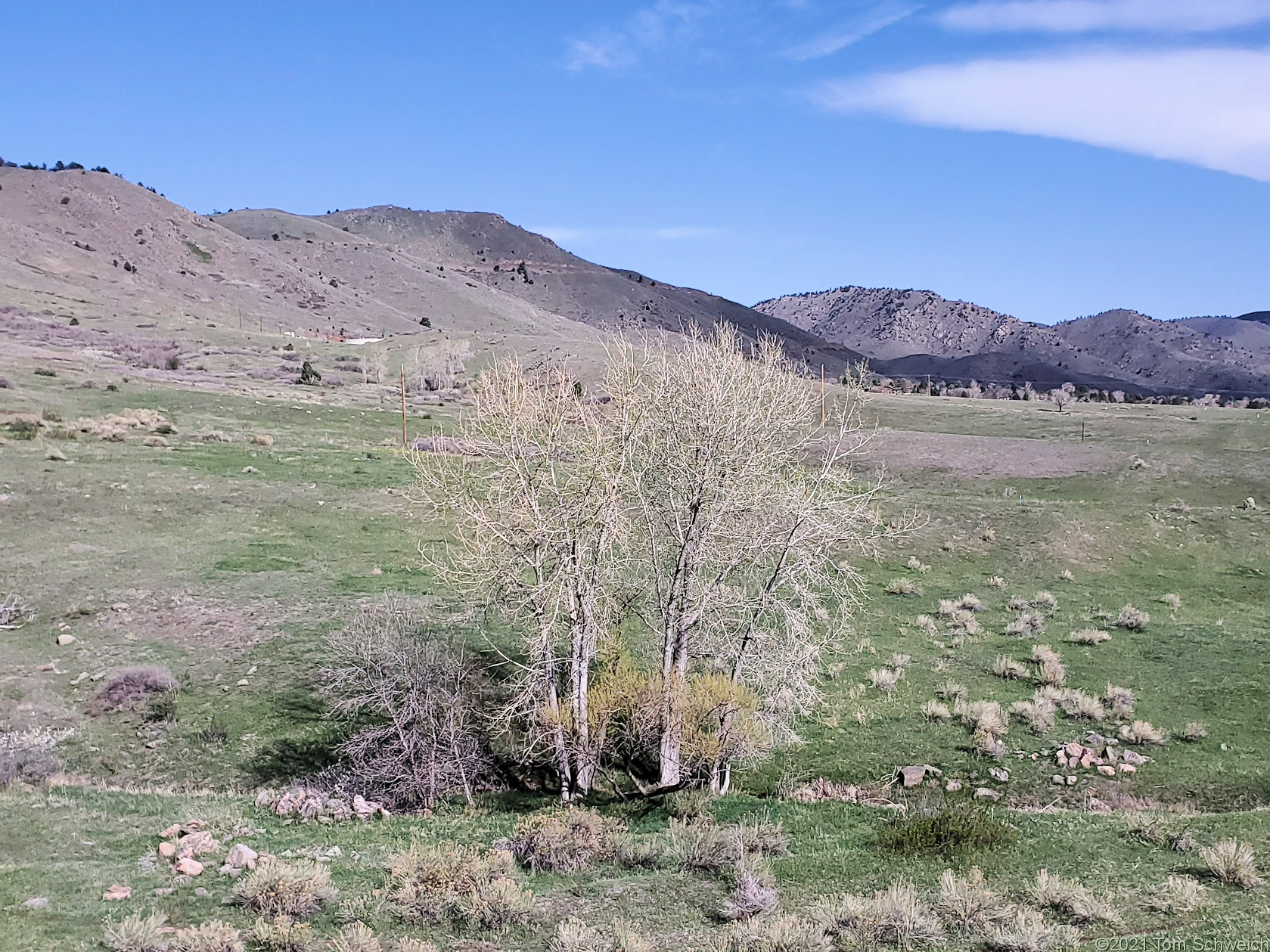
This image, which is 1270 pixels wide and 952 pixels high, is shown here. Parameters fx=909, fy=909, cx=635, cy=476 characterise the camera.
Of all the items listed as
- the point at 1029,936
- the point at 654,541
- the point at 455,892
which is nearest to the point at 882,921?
the point at 1029,936

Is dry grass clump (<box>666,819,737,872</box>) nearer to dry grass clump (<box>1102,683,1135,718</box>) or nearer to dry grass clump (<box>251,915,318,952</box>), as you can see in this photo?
dry grass clump (<box>251,915,318,952</box>)

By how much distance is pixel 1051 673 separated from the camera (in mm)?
20922

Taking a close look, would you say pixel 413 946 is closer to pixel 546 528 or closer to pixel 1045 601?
pixel 546 528

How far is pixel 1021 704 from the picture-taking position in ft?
61.9

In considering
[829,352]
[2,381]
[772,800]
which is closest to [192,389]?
[2,381]

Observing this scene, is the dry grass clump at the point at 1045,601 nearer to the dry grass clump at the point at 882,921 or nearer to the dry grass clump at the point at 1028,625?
the dry grass clump at the point at 1028,625

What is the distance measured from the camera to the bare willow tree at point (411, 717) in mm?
15133

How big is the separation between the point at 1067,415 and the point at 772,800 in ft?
Result: 181

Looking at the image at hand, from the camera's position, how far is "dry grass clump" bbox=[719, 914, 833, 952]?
8.64m

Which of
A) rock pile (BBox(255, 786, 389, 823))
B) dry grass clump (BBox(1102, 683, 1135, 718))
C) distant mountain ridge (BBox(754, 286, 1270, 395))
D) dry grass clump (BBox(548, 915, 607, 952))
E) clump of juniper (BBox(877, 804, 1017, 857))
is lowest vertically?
rock pile (BBox(255, 786, 389, 823))

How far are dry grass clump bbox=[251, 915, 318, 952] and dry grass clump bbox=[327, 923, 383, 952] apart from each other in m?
0.25

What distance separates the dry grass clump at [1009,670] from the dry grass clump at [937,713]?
307 centimetres

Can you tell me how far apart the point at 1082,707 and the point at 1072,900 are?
34.5ft

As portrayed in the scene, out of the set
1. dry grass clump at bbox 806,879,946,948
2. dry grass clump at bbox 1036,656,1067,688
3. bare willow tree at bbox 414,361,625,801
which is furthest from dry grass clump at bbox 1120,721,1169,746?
bare willow tree at bbox 414,361,625,801
